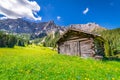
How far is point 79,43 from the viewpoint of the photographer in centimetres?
3534

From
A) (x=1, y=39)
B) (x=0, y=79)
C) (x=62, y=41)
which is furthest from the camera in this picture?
(x=1, y=39)

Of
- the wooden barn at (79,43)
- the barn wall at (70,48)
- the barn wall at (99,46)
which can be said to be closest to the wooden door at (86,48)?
the wooden barn at (79,43)

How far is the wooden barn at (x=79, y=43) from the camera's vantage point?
1296 inches

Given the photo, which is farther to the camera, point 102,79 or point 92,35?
point 92,35

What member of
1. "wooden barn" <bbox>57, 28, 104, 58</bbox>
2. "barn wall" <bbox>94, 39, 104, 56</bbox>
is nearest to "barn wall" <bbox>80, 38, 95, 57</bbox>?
"wooden barn" <bbox>57, 28, 104, 58</bbox>

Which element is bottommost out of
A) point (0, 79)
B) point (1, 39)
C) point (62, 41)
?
point (0, 79)

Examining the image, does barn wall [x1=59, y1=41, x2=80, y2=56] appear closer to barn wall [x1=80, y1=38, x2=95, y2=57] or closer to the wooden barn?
the wooden barn

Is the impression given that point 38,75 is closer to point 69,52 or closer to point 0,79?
point 0,79

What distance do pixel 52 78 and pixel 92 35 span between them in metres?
20.8

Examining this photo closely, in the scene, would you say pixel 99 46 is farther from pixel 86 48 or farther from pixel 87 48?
pixel 87 48

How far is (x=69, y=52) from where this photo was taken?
37938 mm

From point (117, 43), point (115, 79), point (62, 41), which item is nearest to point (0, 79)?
point (115, 79)

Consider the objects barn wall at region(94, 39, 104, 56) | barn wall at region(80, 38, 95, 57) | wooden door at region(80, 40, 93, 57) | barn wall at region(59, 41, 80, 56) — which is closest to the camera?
barn wall at region(80, 38, 95, 57)

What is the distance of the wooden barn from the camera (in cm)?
3291
